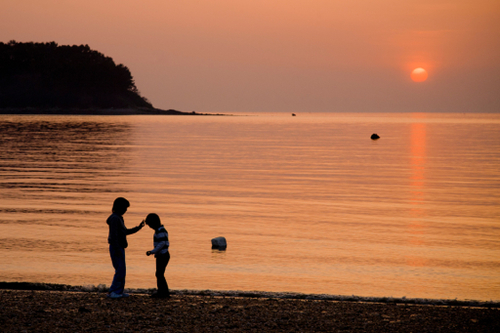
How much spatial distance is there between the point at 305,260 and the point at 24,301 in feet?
25.5

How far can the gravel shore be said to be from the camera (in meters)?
8.54

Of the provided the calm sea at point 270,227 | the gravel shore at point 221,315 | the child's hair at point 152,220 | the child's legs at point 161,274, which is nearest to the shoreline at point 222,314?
the gravel shore at point 221,315

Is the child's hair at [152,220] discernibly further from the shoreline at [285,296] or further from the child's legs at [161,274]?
the shoreline at [285,296]

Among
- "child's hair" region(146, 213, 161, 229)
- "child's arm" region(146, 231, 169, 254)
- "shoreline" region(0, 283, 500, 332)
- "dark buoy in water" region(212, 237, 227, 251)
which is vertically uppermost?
"child's hair" region(146, 213, 161, 229)

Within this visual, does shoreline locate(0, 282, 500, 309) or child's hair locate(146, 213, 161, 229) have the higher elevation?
child's hair locate(146, 213, 161, 229)

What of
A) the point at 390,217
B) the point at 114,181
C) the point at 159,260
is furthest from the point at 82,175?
the point at 159,260

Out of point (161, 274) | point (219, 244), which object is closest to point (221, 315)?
point (161, 274)

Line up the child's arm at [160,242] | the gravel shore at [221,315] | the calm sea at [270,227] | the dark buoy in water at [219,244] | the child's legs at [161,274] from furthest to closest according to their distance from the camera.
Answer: the dark buoy in water at [219,244] → the calm sea at [270,227] → the child's arm at [160,242] → the child's legs at [161,274] → the gravel shore at [221,315]

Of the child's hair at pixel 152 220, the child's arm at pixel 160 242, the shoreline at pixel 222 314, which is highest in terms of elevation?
the child's hair at pixel 152 220

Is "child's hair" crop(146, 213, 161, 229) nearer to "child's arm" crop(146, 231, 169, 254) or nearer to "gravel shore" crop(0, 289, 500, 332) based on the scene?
"child's arm" crop(146, 231, 169, 254)

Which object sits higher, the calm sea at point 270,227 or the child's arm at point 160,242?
the child's arm at point 160,242

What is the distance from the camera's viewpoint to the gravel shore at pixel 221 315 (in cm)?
854

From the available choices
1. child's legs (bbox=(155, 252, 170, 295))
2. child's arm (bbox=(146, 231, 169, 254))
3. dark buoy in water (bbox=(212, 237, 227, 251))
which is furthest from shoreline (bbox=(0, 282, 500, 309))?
dark buoy in water (bbox=(212, 237, 227, 251))

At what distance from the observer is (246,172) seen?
3900 centimetres
